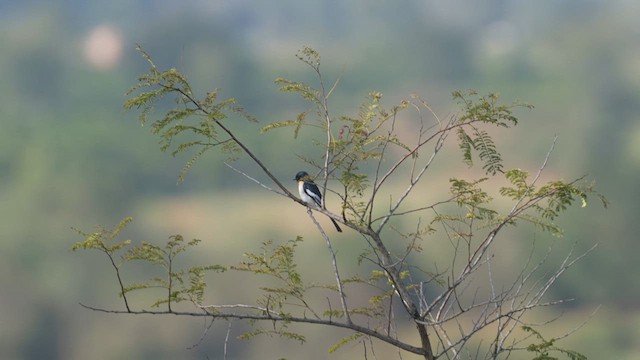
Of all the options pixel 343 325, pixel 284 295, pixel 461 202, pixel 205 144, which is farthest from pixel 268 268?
pixel 461 202

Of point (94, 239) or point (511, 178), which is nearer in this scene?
point (94, 239)

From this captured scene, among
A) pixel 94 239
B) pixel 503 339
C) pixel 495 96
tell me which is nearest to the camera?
pixel 94 239

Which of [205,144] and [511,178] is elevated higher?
[511,178]

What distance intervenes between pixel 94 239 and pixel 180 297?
60 cm

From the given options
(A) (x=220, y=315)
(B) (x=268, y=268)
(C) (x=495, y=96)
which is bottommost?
(A) (x=220, y=315)

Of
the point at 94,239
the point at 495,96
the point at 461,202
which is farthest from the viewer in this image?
the point at 461,202

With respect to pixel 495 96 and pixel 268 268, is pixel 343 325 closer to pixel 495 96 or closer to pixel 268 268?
pixel 268 268

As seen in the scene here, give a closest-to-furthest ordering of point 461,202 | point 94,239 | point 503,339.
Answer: point 94,239, point 461,202, point 503,339

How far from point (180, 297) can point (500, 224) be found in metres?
1.82

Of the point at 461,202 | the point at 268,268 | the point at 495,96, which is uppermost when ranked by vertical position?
the point at 495,96

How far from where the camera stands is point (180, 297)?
433cm

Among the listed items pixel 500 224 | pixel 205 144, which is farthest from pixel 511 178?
pixel 205 144

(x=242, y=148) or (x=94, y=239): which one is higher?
(x=242, y=148)

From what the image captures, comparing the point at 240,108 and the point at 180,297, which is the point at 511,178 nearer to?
the point at 240,108
